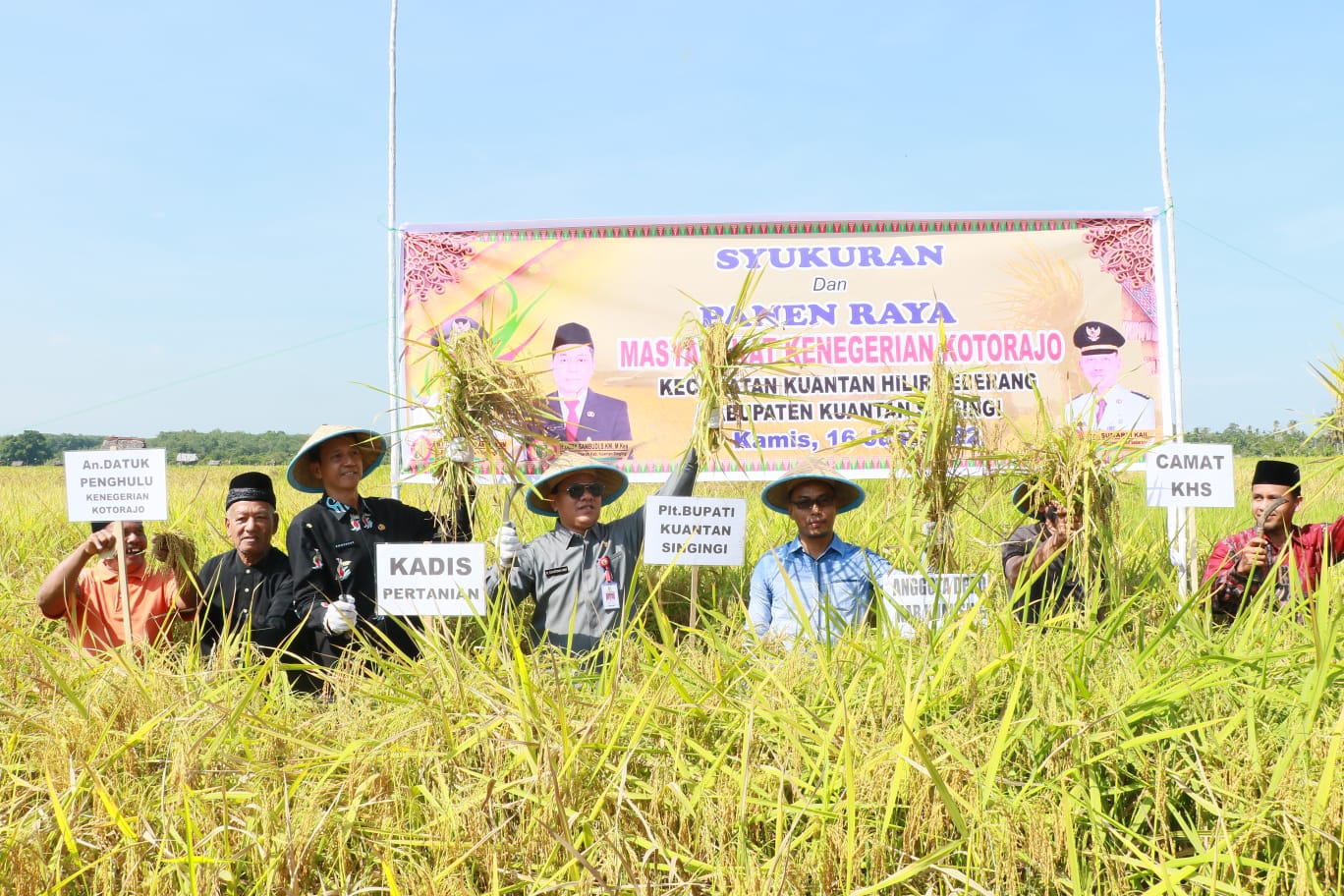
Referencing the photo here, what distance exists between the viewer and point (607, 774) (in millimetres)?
2240

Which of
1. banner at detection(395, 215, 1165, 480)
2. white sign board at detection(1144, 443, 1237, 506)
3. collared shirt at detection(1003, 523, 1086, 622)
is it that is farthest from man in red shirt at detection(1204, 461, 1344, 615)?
banner at detection(395, 215, 1165, 480)

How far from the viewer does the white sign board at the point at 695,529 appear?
3.43 metres

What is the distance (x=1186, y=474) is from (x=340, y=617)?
3.57 meters

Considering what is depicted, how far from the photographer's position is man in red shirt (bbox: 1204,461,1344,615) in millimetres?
3850

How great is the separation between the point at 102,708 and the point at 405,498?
4.06m

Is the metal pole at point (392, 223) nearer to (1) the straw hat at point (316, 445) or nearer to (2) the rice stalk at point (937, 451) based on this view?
(1) the straw hat at point (316, 445)

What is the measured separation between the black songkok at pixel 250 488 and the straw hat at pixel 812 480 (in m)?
2.22

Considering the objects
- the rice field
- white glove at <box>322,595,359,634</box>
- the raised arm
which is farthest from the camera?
the raised arm

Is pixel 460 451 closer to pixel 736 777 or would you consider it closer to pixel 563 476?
pixel 563 476

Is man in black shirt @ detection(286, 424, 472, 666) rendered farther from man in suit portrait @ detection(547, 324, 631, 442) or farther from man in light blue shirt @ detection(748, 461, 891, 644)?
man in suit portrait @ detection(547, 324, 631, 442)

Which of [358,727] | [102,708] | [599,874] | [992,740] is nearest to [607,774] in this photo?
[599,874]

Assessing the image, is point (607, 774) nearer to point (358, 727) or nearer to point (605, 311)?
point (358, 727)

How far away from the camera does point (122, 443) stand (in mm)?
3908

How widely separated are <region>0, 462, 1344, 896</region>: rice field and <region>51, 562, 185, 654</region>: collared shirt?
1.09 metres
